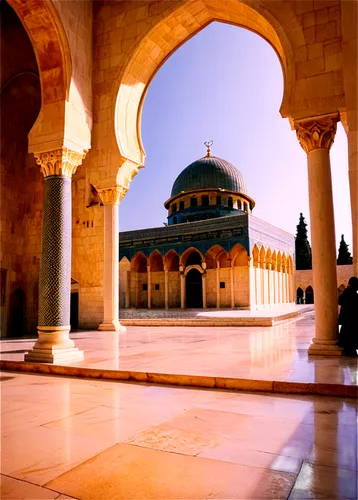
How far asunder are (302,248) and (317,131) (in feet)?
124

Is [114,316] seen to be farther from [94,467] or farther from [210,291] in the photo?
[210,291]

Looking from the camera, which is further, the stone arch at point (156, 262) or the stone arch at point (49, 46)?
the stone arch at point (156, 262)

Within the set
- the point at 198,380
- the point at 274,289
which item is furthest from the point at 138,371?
the point at 274,289

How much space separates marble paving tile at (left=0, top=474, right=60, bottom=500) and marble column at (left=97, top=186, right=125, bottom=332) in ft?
23.1

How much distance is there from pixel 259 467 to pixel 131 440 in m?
0.78

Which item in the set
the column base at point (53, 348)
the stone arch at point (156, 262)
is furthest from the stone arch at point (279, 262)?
the column base at point (53, 348)

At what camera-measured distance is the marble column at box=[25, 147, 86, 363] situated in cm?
521

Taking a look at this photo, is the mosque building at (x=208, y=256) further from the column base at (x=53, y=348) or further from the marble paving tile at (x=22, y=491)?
the marble paving tile at (x=22, y=491)

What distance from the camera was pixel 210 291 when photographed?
2405 cm

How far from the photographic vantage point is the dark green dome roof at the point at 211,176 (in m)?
29.2

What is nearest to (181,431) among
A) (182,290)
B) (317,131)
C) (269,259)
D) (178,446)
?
(178,446)

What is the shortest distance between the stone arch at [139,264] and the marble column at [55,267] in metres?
20.2

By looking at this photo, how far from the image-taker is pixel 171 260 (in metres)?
25.4

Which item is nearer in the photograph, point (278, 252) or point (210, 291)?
point (210, 291)
